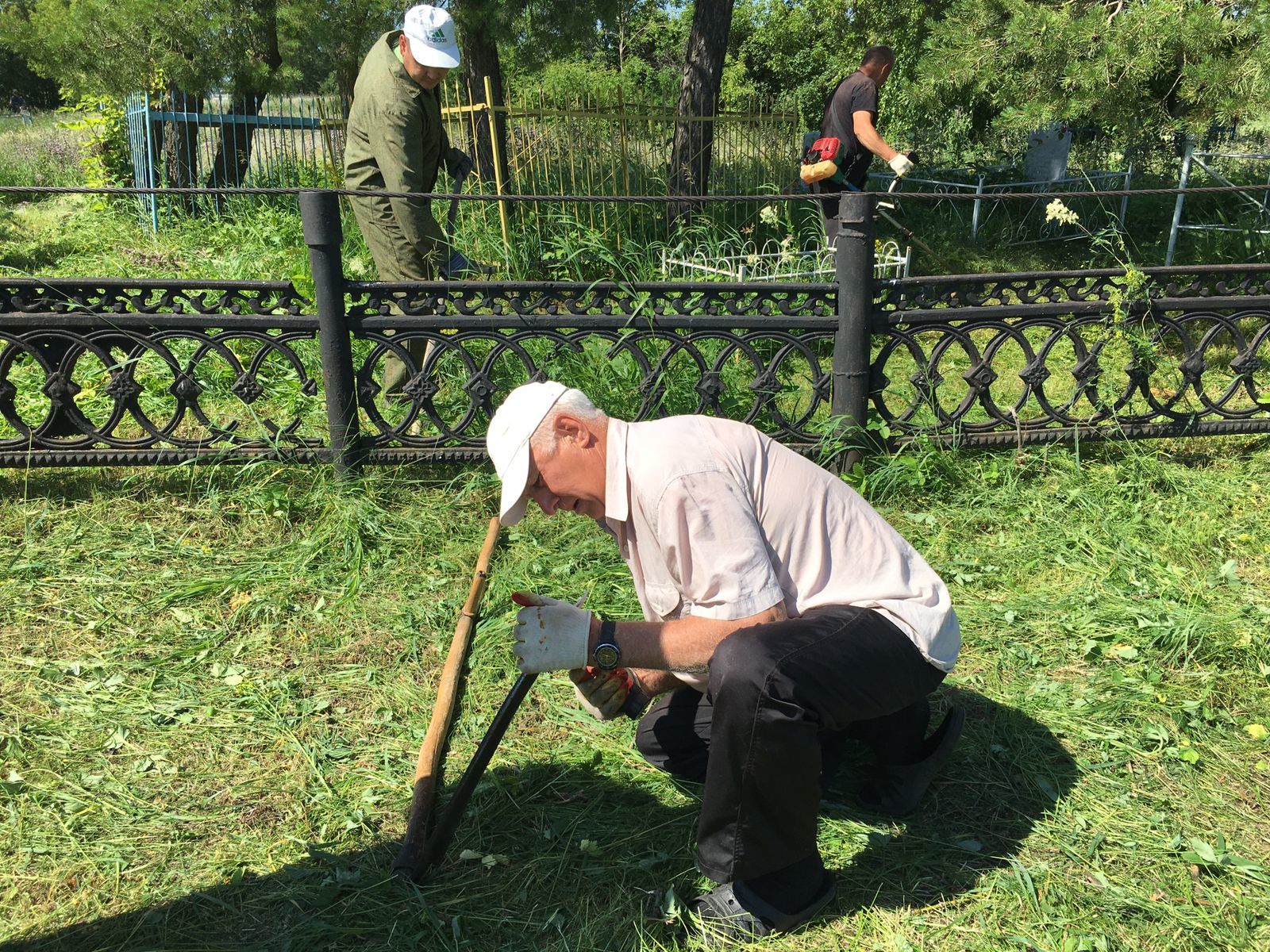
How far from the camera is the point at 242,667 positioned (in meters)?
3.34

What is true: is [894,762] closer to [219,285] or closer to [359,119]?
[219,285]

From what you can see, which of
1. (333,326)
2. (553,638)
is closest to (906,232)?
(333,326)

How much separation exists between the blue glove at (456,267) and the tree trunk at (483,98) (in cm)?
255

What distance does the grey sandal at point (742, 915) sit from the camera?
2.28 m

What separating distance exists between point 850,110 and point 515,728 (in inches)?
220

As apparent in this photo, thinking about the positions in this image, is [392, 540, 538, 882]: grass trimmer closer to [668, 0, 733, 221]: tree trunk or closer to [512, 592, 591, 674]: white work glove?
[512, 592, 591, 674]: white work glove

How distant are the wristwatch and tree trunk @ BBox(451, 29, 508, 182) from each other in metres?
6.32

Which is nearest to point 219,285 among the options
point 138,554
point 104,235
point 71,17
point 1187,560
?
point 138,554

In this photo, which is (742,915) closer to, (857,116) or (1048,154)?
(857,116)

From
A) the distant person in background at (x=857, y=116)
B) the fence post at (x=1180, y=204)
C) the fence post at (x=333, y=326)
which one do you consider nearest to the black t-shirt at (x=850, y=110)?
the distant person in background at (x=857, y=116)

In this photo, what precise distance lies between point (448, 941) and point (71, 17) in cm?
1021

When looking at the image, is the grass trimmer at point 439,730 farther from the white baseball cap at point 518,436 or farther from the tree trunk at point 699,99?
the tree trunk at point 699,99

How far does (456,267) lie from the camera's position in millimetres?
5438

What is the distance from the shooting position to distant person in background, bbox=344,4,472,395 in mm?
4855
